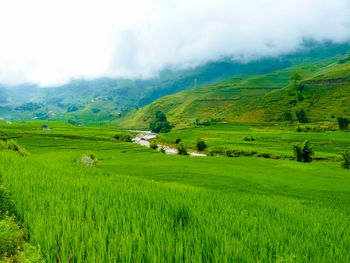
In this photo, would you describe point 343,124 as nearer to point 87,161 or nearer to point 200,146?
point 200,146

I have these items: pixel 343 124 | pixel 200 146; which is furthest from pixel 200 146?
pixel 343 124

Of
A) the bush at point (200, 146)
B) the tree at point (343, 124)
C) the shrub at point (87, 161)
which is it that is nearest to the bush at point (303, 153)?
the bush at point (200, 146)

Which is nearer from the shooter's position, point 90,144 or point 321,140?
point 90,144

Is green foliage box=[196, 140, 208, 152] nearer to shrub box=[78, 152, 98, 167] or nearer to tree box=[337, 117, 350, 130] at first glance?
shrub box=[78, 152, 98, 167]

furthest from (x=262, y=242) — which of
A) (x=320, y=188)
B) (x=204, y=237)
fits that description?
(x=320, y=188)

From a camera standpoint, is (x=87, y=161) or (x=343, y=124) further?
(x=343, y=124)

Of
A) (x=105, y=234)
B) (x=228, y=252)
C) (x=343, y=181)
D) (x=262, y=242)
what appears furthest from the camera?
(x=343, y=181)

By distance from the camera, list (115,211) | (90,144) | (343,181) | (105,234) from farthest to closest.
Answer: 1. (90,144)
2. (343,181)
3. (115,211)
4. (105,234)

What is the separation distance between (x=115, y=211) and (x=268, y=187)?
32995 millimetres

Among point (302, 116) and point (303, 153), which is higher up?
point (302, 116)

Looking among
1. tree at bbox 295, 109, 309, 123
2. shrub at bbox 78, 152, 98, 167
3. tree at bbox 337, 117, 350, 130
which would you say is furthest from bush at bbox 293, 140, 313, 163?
tree at bbox 295, 109, 309, 123

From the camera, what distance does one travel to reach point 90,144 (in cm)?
10256

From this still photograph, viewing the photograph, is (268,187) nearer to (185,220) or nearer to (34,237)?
(185,220)

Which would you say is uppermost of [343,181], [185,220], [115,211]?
[115,211]
